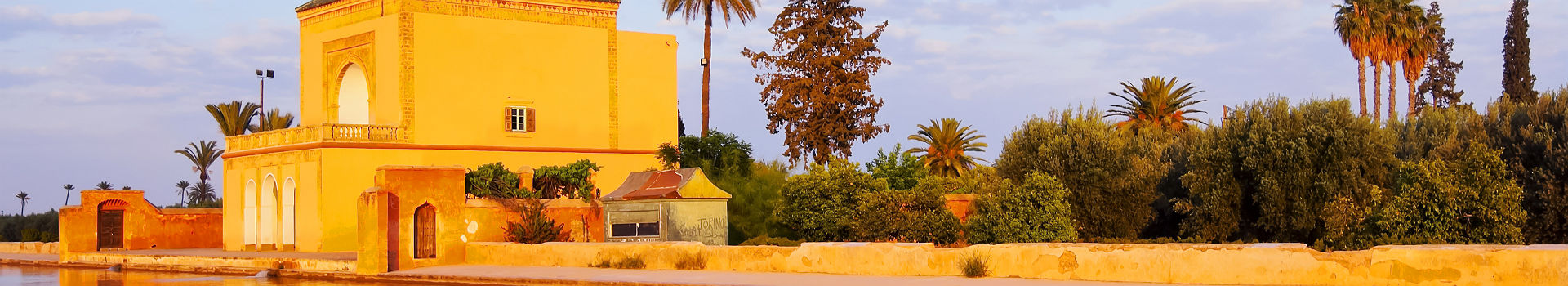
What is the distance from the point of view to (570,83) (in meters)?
36.3

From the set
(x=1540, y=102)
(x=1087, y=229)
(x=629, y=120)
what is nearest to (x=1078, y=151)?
(x=1087, y=229)

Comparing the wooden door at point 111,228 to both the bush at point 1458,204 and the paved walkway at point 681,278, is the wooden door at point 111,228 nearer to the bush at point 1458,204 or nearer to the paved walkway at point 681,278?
the paved walkway at point 681,278

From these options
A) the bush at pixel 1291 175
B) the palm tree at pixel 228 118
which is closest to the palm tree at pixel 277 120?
the palm tree at pixel 228 118

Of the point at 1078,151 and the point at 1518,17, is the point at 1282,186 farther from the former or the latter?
the point at 1518,17

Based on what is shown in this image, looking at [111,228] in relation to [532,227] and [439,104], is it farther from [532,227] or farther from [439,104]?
[532,227]

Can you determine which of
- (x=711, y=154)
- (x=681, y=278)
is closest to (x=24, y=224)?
(x=711, y=154)

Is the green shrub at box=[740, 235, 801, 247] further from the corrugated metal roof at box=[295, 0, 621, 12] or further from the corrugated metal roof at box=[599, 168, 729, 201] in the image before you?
the corrugated metal roof at box=[295, 0, 621, 12]

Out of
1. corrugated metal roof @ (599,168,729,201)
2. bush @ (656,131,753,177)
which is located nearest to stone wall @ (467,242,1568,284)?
corrugated metal roof @ (599,168,729,201)

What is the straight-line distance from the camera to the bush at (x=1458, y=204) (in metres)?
20.9

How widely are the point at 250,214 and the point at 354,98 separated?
3840 mm

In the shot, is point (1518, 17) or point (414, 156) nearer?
point (414, 156)

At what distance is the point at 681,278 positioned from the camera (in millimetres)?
19969

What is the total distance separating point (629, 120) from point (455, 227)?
1269cm

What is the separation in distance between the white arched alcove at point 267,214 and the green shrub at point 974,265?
21.9 m
